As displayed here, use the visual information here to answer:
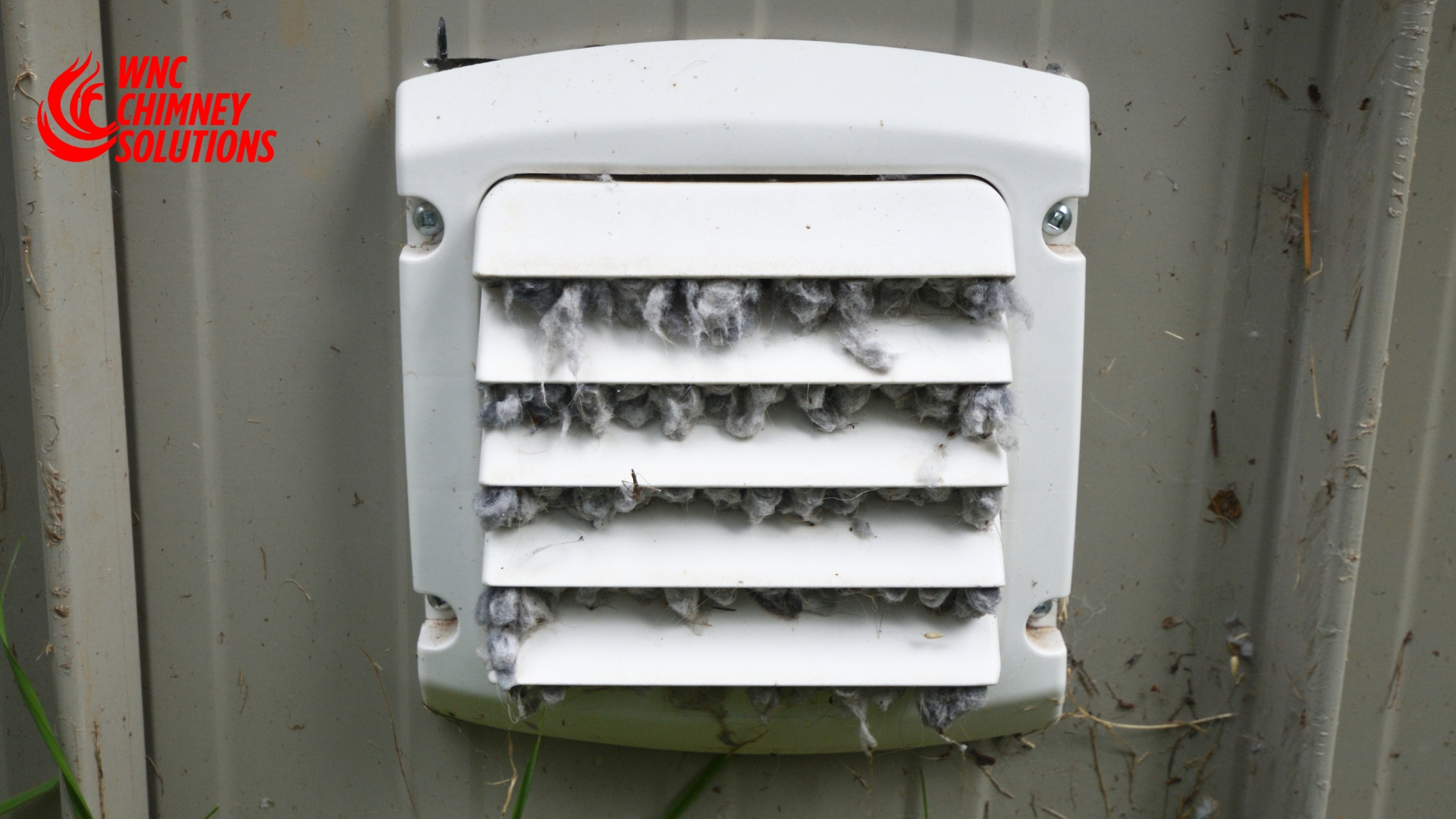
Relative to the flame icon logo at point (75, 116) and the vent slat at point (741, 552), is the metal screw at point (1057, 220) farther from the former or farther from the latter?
the flame icon logo at point (75, 116)

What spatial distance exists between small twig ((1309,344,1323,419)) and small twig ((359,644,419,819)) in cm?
77

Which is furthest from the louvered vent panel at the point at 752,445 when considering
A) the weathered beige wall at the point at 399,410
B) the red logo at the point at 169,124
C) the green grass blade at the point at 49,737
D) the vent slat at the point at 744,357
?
the green grass blade at the point at 49,737

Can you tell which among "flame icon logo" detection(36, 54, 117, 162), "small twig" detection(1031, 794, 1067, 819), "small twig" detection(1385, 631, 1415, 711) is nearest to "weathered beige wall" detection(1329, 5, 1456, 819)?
"small twig" detection(1385, 631, 1415, 711)

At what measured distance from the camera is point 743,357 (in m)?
0.56

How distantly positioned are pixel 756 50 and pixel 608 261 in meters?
0.19

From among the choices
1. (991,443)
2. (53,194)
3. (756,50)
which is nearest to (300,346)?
(53,194)

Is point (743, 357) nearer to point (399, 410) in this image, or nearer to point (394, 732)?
point (399, 410)

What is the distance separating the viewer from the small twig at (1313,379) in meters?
0.70

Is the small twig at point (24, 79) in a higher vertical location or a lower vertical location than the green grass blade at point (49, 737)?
higher

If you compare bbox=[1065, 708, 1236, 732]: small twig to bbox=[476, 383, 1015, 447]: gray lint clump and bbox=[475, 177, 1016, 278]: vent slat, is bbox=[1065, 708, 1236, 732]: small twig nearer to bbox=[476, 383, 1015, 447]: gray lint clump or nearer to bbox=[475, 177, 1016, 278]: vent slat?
bbox=[476, 383, 1015, 447]: gray lint clump

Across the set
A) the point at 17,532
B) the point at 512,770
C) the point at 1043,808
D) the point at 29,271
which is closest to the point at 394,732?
the point at 512,770

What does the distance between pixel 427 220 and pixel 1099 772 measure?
764 mm

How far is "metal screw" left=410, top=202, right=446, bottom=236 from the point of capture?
62 centimetres

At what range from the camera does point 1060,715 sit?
761 mm
